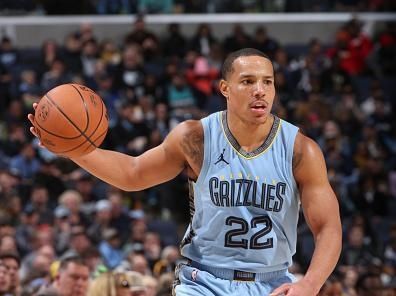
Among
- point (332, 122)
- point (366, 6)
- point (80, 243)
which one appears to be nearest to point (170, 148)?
point (80, 243)

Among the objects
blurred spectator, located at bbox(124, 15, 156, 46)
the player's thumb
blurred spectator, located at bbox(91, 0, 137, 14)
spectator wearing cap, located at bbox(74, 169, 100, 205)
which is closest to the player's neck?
the player's thumb

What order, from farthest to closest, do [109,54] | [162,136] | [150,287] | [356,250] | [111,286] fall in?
[109,54], [162,136], [356,250], [150,287], [111,286]

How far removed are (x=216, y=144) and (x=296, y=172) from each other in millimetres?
458

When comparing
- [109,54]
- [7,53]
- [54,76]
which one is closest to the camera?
[54,76]

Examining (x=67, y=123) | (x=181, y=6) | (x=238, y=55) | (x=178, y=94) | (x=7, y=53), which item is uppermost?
(x=238, y=55)

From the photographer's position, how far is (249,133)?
484cm

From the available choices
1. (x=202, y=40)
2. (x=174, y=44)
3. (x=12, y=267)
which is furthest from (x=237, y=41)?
(x=12, y=267)

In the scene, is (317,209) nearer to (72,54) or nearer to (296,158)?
(296,158)

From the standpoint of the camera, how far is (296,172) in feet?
15.5

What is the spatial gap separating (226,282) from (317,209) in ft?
1.99

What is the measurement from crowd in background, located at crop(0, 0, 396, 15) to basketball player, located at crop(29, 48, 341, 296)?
12.1 meters

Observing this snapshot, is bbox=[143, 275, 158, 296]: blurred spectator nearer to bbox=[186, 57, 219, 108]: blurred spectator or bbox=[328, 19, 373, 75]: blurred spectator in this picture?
bbox=[186, 57, 219, 108]: blurred spectator

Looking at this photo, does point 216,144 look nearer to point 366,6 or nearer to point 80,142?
point 80,142

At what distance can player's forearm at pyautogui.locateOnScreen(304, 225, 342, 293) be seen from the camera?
4.44m
